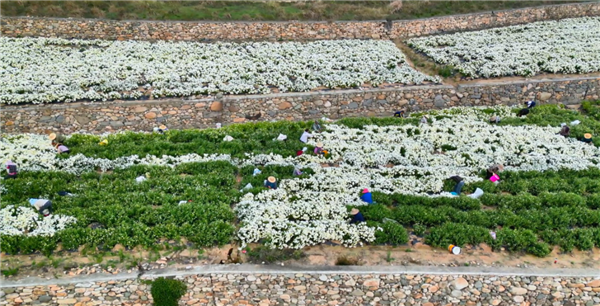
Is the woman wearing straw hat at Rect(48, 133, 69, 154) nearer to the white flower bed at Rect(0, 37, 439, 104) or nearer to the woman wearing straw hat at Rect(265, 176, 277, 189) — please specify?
the white flower bed at Rect(0, 37, 439, 104)

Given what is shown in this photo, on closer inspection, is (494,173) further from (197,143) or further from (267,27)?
(267,27)

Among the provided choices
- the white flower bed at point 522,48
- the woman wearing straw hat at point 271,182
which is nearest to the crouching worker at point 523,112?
the white flower bed at point 522,48

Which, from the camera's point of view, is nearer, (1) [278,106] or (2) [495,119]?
(2) [495,119]

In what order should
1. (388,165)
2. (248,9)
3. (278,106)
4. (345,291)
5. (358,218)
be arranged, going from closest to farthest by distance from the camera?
(345,291) → (358,218) → (388,165) → (278,106) → (248,9)

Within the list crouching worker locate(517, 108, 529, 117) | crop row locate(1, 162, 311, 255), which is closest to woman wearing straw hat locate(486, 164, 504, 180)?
crop row locate(1, 162, 311, 255)

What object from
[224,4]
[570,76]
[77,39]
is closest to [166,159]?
[77,39]

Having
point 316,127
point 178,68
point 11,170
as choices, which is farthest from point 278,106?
point 11,170

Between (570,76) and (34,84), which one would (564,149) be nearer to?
(570,76)

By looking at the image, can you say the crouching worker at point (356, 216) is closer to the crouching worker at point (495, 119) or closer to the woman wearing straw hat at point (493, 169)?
the woman wearing straw hat at point (493, 169)
